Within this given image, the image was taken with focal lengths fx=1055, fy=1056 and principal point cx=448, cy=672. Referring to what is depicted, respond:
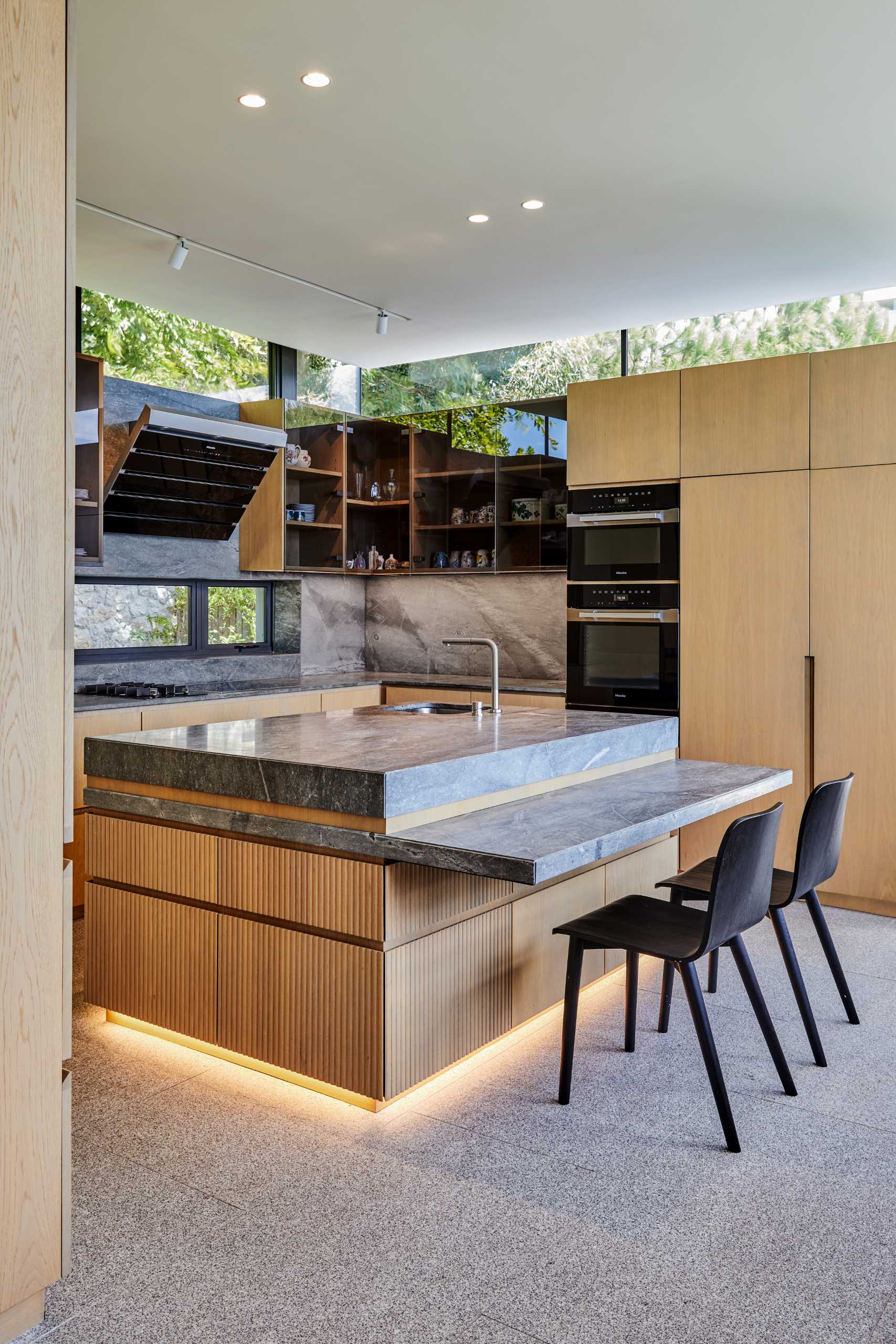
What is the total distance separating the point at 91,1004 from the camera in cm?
341

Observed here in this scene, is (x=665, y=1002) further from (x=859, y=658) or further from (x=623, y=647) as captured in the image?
(x=623, y=647)

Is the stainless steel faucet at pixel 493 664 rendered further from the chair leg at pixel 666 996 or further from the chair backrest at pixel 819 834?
the chair backrest at pixel 819 834

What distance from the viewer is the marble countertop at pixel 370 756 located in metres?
2.70

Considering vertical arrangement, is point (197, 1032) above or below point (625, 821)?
below

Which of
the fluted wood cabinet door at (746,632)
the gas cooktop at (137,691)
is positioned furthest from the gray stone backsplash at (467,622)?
the gas cooktop at (137,691)

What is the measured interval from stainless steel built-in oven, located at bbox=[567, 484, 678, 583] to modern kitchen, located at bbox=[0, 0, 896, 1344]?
2 cm

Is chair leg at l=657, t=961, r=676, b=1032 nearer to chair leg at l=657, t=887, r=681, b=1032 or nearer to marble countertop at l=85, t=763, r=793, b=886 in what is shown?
chair leg at l=657, t=887, r=681, b=1032

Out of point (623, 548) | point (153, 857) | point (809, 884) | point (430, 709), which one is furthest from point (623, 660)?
point (153, 857)

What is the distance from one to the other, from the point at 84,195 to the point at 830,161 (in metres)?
2.68

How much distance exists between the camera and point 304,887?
2766 millimetres

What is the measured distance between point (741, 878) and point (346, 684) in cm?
369

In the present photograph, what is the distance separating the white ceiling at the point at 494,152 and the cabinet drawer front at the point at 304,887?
222 cm

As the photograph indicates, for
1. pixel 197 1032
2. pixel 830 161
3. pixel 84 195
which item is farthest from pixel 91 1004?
pixel 830 161

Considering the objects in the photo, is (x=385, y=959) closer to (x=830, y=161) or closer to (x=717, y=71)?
(x=717, y=71)
